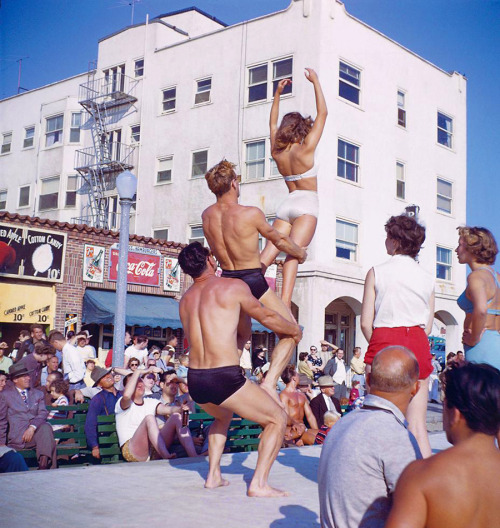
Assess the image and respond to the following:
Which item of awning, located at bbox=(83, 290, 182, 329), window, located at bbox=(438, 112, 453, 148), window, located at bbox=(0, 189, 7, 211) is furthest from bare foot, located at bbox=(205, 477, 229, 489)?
window, located at bbox=(0, 189, 7, 211)

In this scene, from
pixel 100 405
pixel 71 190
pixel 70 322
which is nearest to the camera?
pixel 100 405

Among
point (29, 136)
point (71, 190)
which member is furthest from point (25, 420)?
point (29, 136)

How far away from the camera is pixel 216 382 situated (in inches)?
217

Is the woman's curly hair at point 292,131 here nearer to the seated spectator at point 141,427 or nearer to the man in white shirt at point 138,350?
the seated spectator at point 141,427

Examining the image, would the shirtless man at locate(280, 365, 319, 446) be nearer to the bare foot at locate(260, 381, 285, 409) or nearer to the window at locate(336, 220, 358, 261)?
the bare foot at locate(260, 381, 285, 409)

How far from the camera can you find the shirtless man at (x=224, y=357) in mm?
5535

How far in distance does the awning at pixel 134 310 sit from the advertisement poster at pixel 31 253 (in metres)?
1.26

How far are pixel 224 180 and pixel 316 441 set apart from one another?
5984 mm

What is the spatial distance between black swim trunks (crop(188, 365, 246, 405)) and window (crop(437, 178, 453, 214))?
2783 cm

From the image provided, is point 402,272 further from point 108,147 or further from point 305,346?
point 108,147

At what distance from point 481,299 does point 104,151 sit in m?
29.8

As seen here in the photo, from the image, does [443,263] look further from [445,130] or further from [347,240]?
[347,240]

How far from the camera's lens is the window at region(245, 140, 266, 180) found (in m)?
28.0

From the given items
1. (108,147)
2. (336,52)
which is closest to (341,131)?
(336,52)
